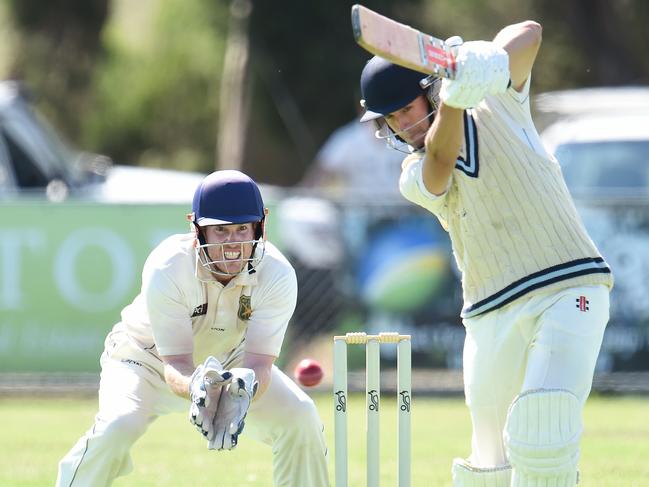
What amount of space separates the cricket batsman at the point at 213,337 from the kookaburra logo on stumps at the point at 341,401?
0.98 ft

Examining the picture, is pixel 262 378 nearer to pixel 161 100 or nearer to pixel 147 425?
pixel 147 425

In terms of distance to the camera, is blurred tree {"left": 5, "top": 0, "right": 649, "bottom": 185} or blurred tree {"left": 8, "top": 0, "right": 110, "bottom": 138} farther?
blurred tree {"left": 8, "top": 0, "right": 110, "bottom": 138}

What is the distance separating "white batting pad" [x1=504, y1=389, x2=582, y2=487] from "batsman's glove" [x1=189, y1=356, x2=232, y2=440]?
3.45 feet

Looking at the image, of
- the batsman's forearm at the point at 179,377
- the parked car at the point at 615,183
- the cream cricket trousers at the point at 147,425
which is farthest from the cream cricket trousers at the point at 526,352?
the parked car at the point at 615,183

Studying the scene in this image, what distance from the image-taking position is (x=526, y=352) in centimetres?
519

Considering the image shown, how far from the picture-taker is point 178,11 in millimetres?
30406

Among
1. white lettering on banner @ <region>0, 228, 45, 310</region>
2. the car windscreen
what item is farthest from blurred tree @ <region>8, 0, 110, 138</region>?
the car windscreen

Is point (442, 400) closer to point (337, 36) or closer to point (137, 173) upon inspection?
point (137, 173)

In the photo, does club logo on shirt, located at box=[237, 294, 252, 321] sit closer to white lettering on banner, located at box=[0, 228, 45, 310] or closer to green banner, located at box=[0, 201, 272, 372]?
green banner, located at box=[0, 201, 272, 372]

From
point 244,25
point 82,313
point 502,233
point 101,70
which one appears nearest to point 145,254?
point 82,313

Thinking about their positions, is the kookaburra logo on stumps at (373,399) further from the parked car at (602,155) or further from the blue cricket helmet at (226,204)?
the parked car at (602,155)

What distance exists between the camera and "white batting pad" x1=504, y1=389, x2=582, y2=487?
4.86 m

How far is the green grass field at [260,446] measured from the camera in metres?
7.61

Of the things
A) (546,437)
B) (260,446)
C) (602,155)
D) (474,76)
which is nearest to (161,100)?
(602,155)
